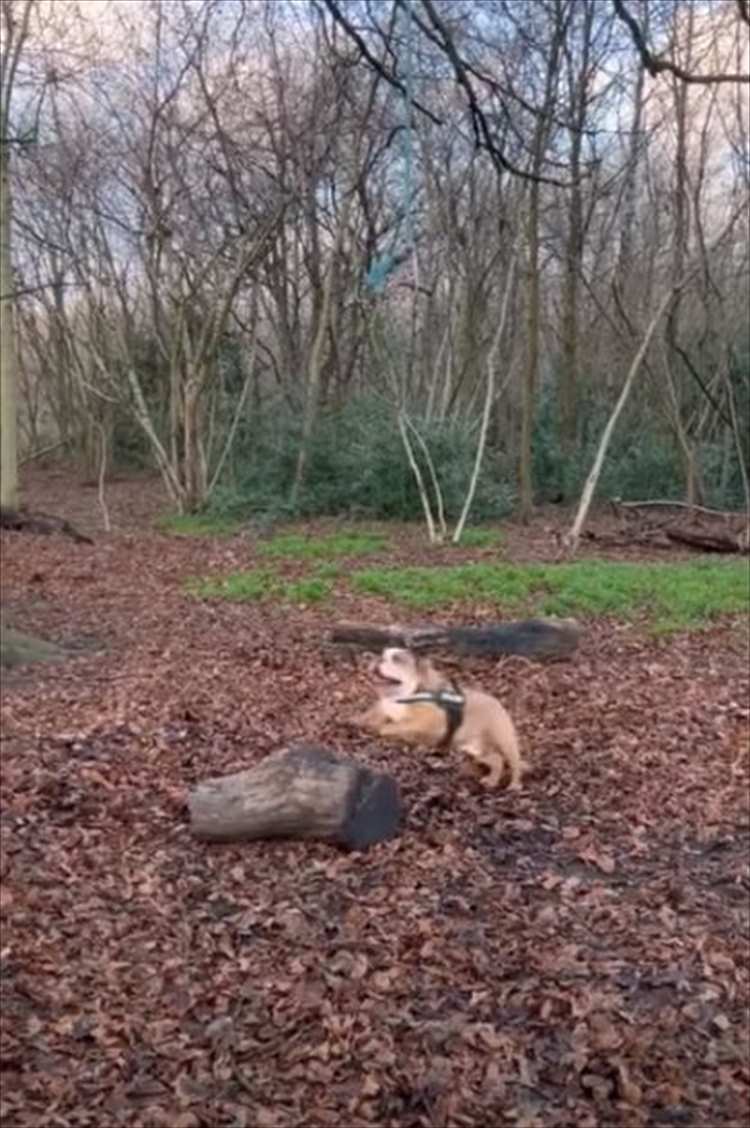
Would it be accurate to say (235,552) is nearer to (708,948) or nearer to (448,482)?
(448,482)

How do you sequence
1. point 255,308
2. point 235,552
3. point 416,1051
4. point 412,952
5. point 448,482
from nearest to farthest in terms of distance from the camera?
point 416,1051, point 412,952, point 235,552, point 448,482, point 255,308

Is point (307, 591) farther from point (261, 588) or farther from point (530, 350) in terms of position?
point (530, 350)

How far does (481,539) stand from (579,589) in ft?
11.6

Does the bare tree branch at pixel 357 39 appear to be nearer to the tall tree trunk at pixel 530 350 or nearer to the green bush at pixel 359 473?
the tall tree trunk at pixel 530 350

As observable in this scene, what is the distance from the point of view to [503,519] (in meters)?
15.1

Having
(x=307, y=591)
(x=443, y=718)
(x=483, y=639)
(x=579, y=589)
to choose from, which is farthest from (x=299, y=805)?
(x=579, y=589)

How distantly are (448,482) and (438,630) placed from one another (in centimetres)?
767

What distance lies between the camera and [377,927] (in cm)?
382

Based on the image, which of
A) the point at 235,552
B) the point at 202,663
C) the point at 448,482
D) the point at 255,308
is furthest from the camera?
the point at 255,308

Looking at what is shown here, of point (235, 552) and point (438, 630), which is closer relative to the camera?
point (438, 630)

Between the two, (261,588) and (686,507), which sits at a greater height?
(686,507)

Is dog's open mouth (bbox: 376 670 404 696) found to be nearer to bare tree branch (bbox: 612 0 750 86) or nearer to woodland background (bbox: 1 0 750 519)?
bare tree branch (bbox: 612 0 750 86)

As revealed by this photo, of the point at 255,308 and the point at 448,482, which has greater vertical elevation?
the point at 255,308

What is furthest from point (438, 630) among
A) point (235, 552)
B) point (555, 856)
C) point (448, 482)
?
point (448, 482)
